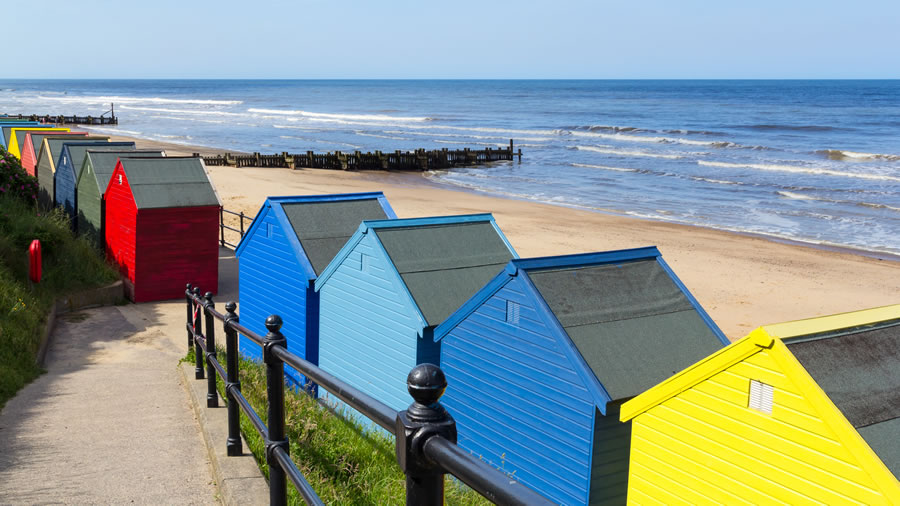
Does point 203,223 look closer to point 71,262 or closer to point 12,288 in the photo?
point 71,262

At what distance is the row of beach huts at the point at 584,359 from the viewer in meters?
4.03

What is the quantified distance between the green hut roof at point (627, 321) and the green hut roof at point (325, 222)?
373 centimetres

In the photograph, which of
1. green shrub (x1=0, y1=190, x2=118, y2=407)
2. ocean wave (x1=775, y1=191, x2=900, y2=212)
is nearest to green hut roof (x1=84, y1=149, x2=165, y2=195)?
green shrub (x1=0, y1=190, x2=118, y2=407)

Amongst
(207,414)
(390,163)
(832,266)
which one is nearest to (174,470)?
(207,414)

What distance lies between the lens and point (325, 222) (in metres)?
9.82

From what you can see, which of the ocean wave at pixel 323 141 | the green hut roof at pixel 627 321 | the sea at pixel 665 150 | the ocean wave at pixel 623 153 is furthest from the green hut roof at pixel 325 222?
the ocean wave at pixel 323 141

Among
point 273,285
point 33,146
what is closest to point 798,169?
point 33,146

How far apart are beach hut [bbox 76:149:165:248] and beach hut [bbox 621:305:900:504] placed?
41.8 ft

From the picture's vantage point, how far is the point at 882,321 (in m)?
4.58

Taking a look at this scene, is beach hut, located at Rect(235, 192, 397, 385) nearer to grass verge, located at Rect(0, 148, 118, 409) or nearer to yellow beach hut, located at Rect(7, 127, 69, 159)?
grass verge, located at Rect(0, 148, 118, 409)

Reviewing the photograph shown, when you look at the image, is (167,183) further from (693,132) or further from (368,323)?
(693,132)

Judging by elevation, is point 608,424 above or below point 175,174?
below

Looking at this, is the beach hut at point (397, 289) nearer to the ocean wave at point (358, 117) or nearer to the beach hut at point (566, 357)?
the beach hut at point (566, 357)

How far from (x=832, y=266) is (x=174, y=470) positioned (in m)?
20.8
